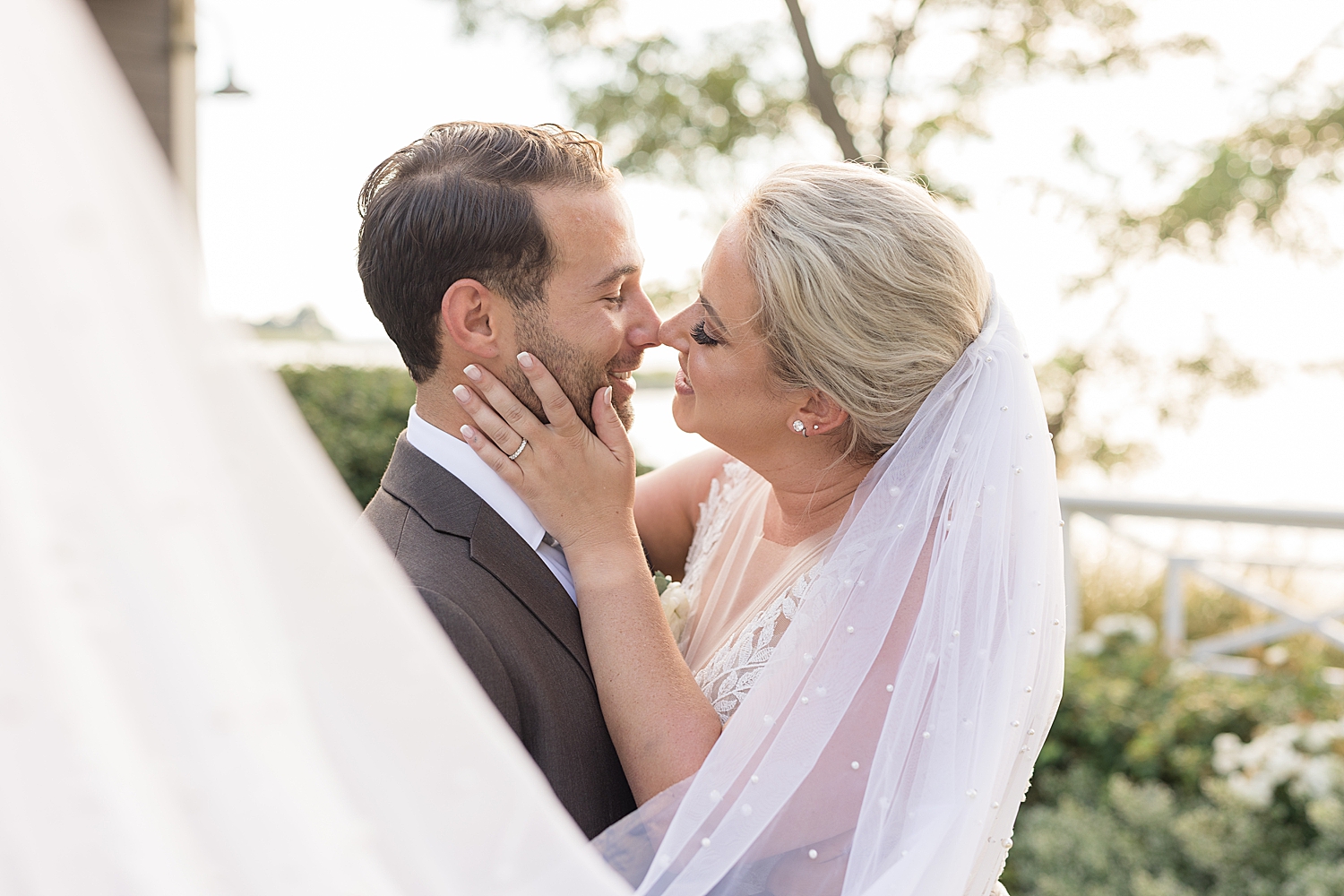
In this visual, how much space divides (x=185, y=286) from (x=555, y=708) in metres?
1.24

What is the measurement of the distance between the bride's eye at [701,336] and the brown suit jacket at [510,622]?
23.4 inches

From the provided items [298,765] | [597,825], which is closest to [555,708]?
[597,825]

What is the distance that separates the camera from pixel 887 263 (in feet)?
7.07

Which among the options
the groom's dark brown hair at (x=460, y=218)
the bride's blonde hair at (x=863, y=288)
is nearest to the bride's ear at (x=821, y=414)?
the bride's blonde hair at (x=863, y=288)

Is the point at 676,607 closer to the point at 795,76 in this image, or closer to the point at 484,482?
the point at 484,482

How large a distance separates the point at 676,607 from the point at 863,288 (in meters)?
0.88

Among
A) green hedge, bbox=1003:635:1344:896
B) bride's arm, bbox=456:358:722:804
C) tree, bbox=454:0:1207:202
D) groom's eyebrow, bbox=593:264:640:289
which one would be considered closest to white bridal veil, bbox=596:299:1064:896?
bride's arm, bbox=456:358:722:804

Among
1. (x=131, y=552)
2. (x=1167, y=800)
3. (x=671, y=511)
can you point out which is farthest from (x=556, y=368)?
(x=1167, y=800)

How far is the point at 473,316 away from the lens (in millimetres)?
2174

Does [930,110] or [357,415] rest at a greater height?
[930,110]

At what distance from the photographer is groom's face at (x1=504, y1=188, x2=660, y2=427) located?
220cm

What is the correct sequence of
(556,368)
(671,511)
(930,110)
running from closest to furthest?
(556,368) < (671,511) < (930,110)

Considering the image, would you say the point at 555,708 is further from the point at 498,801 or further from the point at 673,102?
the point at 673,102

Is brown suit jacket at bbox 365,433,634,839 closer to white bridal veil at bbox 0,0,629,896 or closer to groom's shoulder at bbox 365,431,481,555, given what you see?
groom's shoulder at bbox 365,431,481,555
